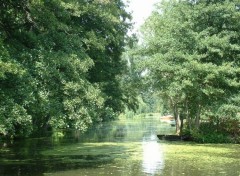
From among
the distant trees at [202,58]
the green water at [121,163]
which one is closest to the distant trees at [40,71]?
the green water at [121,163]

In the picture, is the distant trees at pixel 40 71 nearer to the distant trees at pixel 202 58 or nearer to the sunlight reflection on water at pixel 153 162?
the sunlight reflection on water at pixel 153 162

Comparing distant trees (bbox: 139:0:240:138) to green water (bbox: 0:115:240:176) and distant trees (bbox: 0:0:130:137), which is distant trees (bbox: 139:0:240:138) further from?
distant trees (bbox: 0:0:130:137)

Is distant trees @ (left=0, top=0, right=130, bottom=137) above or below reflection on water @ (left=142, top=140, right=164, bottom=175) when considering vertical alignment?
above

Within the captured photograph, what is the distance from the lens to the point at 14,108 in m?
13.9

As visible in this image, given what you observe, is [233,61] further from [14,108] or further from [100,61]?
[14,108]

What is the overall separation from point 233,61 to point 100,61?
477 inches

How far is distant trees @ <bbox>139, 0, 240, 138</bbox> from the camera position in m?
30.8

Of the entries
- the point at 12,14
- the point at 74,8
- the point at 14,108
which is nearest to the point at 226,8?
the point at 74,8

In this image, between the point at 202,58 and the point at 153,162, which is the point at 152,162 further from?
the point at 202,58

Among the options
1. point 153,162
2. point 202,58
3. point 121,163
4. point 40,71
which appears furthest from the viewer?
point 202,58

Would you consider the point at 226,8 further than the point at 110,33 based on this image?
Yes

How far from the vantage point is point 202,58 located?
3281cm

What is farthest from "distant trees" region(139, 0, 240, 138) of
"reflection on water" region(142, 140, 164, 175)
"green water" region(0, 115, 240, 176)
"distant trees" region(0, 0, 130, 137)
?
"distant trees" region(0, 0, 130, 137)

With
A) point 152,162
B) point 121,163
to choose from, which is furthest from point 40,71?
point 152,162
